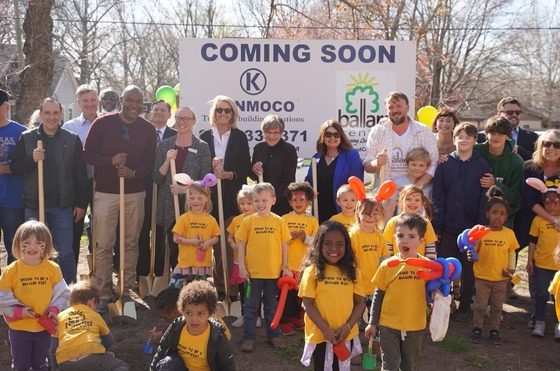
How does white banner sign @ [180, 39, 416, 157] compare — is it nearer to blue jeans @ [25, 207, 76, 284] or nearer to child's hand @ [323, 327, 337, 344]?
blue jeans @ [25, 207, 76, 284]

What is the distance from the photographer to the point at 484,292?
5.86m

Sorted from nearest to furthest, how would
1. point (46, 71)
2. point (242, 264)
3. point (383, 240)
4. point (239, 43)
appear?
point (383, 240), point (242, 264), point (239, 43), point (46, 71)

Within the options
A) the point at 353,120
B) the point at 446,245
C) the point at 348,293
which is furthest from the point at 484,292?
the point at 353,120

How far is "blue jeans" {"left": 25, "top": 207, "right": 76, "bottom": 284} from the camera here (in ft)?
20.0

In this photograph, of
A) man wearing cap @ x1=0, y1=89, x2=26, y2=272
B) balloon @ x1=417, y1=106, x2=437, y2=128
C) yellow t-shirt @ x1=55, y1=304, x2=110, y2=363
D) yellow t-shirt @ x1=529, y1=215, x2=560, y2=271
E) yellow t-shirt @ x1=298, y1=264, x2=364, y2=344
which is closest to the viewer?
yellow t-shirt @ x1=298, y1=264, x2=364, y2=344

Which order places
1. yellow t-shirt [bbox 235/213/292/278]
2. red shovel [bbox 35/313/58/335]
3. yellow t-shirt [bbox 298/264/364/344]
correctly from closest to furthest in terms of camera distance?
yellow t-shirt [bbox 298/264/364/344] < red shovel [bbox 35/313/58/335] < yellow t-shirt [bbox 235/213/292/278]

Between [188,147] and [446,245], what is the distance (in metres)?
2.92

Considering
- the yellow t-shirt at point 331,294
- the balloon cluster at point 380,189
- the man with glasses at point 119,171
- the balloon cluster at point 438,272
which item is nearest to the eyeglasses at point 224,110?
the man with glasses at point 119,171

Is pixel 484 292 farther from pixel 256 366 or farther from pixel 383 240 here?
pixel 256 366

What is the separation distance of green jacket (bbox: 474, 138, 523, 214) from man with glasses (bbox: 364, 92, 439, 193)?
61 cm

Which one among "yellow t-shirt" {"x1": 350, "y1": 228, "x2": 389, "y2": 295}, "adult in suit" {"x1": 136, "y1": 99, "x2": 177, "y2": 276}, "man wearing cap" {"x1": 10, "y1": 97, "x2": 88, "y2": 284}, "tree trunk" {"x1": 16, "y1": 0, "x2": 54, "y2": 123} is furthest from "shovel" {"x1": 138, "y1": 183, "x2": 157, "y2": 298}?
"tree trunk" {"x1": 16, "y1": 0, "x2": 54, "y2": 123}

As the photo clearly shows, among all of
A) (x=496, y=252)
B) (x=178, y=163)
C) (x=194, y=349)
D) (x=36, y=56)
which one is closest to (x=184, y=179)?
(x=178, y=163)

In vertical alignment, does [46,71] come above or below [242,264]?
above

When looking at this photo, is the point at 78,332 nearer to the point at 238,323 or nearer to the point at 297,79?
the point at 238,323
